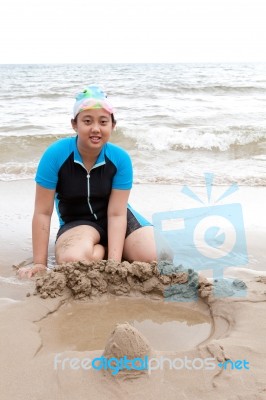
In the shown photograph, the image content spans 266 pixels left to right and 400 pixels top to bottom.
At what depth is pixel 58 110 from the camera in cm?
1123

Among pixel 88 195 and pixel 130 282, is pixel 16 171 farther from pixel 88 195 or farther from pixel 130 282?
pixel 130 282

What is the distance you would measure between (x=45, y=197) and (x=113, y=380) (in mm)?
1467

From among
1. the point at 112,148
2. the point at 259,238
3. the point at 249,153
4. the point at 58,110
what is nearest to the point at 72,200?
the point at 112,148

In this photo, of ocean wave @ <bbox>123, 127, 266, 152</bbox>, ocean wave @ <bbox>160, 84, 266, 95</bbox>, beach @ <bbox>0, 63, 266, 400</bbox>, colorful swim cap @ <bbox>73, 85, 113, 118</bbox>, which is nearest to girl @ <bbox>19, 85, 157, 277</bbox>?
colorful swim cap @ <bbox>73, 85, 113, 118</bbox>

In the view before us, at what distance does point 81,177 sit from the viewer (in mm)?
2834

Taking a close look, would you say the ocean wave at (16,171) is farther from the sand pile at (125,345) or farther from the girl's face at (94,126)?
the sand pile at (125,345)

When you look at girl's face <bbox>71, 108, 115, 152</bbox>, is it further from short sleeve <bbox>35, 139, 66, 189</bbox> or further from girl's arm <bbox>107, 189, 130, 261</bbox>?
girl's arm <bbox>107, 189, 130, 261</bbox>

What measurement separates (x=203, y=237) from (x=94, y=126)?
56.2 inches

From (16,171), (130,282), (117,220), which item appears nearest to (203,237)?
(117,220)

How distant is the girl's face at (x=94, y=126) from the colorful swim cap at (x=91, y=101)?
23 millimetres

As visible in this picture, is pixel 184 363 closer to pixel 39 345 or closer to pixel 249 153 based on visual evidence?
pixel 39 345

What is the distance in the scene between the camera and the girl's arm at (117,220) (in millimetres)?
2783

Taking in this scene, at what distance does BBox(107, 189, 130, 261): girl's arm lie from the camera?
278 centimetres

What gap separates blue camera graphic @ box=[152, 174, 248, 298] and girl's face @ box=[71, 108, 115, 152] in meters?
0.77
